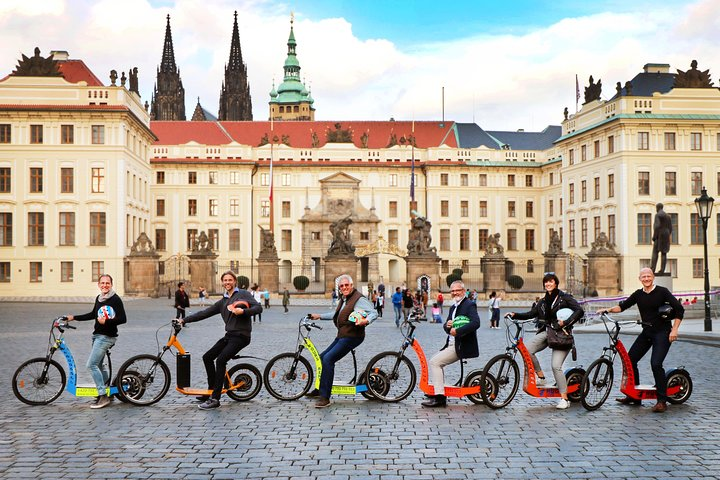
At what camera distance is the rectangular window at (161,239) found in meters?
67.6

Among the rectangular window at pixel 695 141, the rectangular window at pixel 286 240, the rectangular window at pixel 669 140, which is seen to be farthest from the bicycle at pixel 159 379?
the rectangular window at pixel 286 240

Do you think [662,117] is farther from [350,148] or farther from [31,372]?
[31,372]

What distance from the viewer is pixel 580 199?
178ft

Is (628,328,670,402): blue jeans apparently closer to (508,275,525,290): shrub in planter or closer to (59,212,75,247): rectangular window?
(508,275,525,290): shrub in planter

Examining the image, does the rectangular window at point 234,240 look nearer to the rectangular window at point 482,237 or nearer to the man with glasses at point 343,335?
the rectangular window at point 482,237

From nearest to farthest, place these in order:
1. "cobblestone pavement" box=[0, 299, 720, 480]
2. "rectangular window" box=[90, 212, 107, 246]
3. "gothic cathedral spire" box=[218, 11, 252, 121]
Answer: "cobblestone pavement" box=[0, 299, 720, 480]
"rectangular window" box=[90, 212, 107, 246]
"gothic cathedral spire" box=[218, 11, 252, 121]

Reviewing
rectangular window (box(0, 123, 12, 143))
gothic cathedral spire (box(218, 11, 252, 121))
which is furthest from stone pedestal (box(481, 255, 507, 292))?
gothic cathedral spire (box(218, 11, 252, 121))

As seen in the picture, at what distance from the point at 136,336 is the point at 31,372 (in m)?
10.4

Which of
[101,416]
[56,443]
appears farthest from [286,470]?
[101,416]

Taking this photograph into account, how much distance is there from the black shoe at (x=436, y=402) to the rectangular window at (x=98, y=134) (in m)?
41.6

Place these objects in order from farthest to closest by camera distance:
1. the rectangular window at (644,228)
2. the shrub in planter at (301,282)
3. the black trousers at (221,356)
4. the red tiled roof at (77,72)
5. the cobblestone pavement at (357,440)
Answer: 1. the red tiled roof at (77,72)
2. the rectangular window at (644,228)
3. the shrub in planter at (301,282)
4. the black trousers at (221,356)
5. the cobblestone pavement at (357,440)

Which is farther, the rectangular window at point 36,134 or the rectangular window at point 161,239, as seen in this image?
the rectangular window at point 161,239

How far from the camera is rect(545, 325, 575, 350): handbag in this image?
9.37m

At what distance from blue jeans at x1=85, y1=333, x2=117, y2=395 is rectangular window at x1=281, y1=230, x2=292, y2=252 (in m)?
59.8
